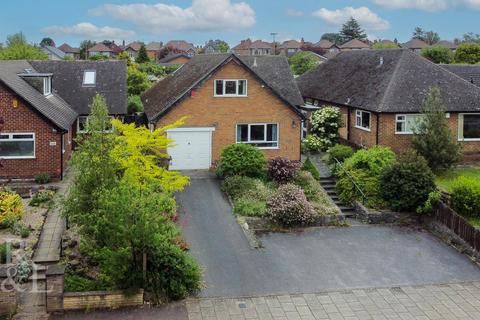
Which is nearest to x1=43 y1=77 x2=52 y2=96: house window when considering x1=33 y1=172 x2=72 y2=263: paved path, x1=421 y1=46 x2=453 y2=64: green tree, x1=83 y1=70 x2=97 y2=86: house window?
x1=83 y1=70 x2=97 y2=86: house window

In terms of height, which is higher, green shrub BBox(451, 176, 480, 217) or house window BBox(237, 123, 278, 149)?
house window BBox(237, 123, 278, 149)

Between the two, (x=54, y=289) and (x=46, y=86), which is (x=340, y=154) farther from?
(x=54, y=289)

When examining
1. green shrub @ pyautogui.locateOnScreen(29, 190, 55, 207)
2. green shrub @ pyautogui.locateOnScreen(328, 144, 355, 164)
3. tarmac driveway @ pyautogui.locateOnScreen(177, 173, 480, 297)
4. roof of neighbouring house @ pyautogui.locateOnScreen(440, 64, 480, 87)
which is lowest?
tarmac driveway @ pyautogui.locateOnScreen(177, 173, 480, 297)

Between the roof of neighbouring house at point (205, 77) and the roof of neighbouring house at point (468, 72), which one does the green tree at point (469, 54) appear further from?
the roof of neighbouring house at point (205, 77)

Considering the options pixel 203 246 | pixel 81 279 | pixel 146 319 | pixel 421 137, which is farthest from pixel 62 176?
pixel 421 137

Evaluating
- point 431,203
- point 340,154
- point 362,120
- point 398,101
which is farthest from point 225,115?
point 431,203

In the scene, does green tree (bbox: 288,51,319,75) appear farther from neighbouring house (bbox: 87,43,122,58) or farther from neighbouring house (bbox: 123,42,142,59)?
neighbouring house (bbox: 123,42,142,59)

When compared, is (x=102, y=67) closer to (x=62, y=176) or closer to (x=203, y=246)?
(x=62, y=176)

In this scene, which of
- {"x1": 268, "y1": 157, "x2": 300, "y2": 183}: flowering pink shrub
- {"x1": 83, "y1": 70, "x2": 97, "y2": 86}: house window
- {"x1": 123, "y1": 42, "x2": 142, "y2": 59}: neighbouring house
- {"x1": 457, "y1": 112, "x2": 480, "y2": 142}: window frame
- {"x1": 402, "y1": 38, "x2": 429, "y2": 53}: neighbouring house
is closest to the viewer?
{"x1": 268, "y1": 157, "x2": 300, "y2": 183}: flowering pink shrub
